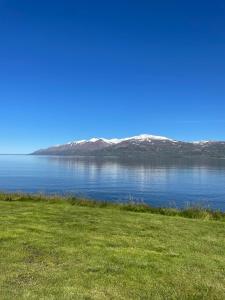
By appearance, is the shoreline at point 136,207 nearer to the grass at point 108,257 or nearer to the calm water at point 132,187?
the grass at point 108,257

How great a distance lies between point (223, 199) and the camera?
61781 millimetres

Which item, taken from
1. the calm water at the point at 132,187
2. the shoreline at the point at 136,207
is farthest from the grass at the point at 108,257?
the calm water at the point at 132,187

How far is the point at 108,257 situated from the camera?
998 cm

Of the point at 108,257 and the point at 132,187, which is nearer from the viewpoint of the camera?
the point at 108,257

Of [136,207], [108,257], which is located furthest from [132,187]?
[108,257]

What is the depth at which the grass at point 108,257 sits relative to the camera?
7949mm

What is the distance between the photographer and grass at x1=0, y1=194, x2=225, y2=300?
7949mm

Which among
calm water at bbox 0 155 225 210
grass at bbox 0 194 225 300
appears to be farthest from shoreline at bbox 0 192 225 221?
calm water at bbox 0 155 225 210

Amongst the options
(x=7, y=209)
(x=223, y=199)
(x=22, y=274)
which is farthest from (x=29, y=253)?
(x=223, y=199)

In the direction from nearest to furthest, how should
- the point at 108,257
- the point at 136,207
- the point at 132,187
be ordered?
the point at 108,257 → the point at 136,207 → the point at 132,187

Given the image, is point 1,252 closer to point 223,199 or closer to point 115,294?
point 115,294

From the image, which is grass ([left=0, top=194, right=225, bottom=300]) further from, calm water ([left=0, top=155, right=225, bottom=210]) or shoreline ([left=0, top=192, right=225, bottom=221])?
calm water ([left=0, top=155, right=225, bottom=210])

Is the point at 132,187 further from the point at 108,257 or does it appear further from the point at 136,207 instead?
the point at 108,257

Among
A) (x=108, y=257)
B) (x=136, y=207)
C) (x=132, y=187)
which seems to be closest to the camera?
(x=108, y=257)
